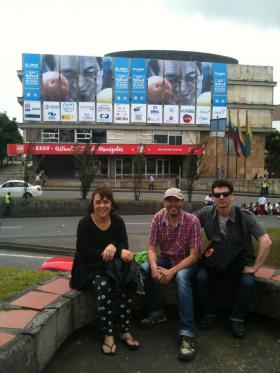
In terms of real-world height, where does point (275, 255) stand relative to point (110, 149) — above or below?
below

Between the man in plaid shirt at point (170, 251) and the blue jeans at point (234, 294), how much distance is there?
13 centimetres

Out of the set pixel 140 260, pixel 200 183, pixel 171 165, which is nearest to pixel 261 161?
pixel 171 165

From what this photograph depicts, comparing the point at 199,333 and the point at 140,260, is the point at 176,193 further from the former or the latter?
the point at 199,333

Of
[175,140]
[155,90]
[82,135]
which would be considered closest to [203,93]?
[155,90]

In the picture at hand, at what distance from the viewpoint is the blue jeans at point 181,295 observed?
11.5 feet

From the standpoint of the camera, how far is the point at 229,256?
145 inches

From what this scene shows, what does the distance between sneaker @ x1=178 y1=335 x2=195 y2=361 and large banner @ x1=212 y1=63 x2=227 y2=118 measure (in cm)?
5122

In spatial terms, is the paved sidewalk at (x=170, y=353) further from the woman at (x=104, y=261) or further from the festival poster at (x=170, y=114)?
the festival poster at (x=170, y=114)

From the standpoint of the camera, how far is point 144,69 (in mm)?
50438

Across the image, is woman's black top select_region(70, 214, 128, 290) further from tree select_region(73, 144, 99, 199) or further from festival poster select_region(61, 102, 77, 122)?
festival poster select_region(61, 102, 77, 122)

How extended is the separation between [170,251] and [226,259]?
58cm

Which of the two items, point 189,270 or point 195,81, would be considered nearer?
point 189,270

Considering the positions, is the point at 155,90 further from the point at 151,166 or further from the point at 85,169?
the point at 85,169

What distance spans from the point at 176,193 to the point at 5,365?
2.18 m
